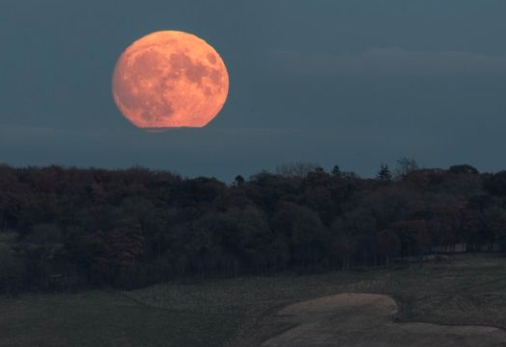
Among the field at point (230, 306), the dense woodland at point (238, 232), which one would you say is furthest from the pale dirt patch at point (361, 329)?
the dense woodland at point (238, 232)

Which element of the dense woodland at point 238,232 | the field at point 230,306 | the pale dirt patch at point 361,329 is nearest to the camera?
the pale dirt patch at point 361,329

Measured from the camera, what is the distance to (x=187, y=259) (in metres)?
80.3

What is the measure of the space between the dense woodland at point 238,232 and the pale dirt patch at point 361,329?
17643 millimetres

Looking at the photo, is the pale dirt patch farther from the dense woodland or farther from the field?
the dense woodland

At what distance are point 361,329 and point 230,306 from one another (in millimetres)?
12515

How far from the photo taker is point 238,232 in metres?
82.9

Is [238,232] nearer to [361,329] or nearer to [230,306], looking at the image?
[230,306]

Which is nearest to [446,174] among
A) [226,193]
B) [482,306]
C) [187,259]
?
[226,193]

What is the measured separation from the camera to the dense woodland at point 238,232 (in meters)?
78.9

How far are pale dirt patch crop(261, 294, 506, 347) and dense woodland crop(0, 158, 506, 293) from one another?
1764cm

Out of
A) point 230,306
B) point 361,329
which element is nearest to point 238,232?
point 230,306

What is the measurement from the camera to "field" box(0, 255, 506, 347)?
56.2m

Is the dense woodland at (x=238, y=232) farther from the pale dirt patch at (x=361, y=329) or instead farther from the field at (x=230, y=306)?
the pale dirt patch at (x=361, y=329)

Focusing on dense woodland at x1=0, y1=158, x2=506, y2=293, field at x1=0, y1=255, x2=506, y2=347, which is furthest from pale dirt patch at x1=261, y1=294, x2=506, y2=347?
dense woodland at x1=0, y1=158, x2=506, y2=293
